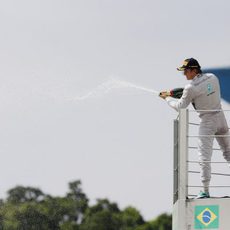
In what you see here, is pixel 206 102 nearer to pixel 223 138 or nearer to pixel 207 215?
pixel 223 138

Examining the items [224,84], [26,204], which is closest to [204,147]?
[224,84]

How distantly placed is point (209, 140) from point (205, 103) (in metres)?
0.52

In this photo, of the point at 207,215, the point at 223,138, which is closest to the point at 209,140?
the point at 223,138

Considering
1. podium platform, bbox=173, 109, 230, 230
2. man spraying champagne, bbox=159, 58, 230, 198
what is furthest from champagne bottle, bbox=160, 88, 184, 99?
podium platform, bbox=173, 109, 230, 230

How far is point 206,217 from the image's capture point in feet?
55.0

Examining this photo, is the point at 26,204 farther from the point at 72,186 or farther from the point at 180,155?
the point at 180,155

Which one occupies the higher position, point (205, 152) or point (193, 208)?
point (205, 152)

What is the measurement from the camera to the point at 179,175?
16.9m

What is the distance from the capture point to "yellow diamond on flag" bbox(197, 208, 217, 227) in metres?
16.7

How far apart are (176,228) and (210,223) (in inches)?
18.5

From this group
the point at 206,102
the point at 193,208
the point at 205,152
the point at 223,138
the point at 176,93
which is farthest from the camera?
the point at 176,93

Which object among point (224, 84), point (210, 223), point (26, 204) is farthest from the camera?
point (26, 204)

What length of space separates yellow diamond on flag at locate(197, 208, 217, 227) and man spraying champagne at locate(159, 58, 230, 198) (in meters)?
0.76

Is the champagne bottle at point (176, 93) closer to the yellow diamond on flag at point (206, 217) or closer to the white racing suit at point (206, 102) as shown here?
the white racing suit at point (206, 102)
